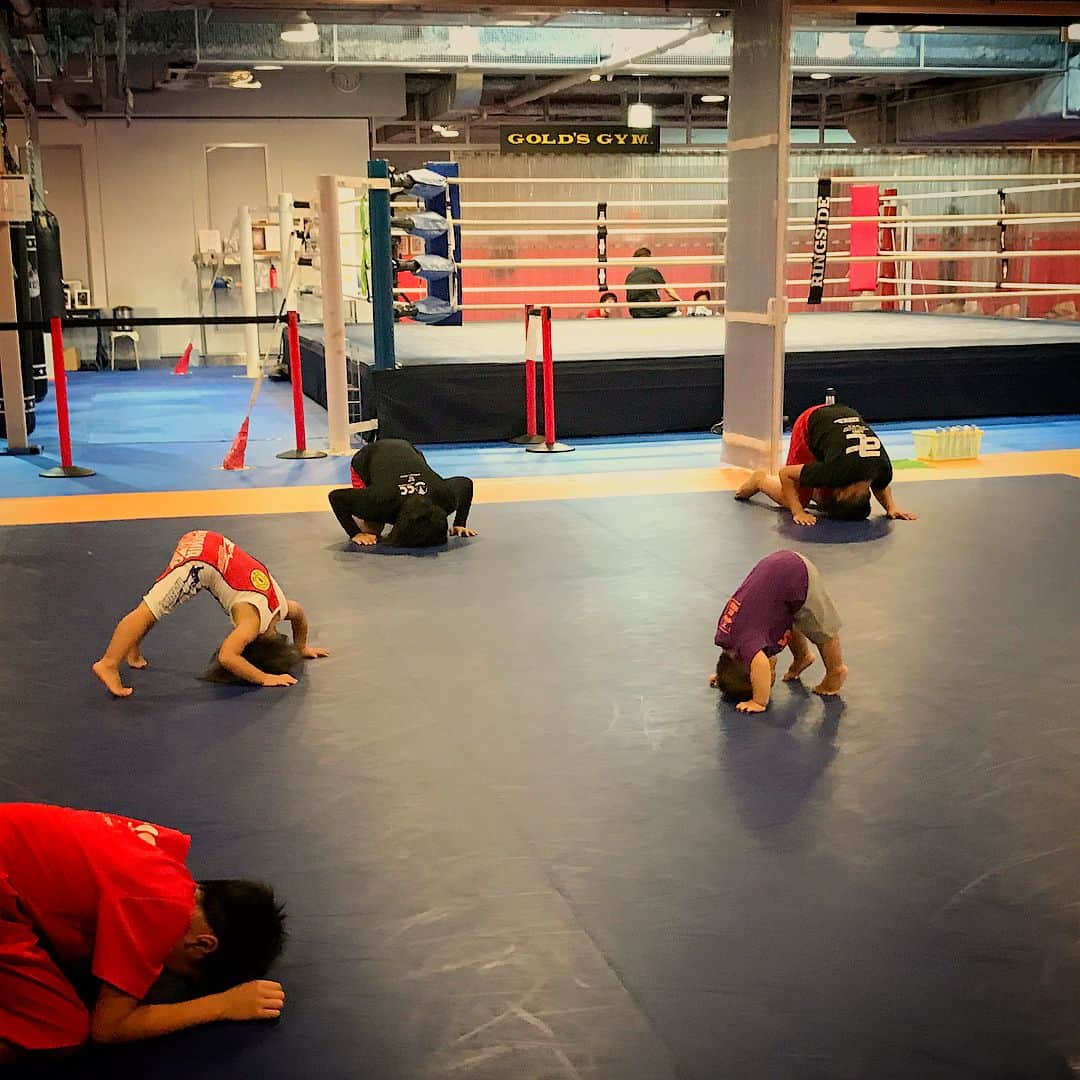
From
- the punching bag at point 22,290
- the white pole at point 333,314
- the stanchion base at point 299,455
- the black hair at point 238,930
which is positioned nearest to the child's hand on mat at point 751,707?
the black hair at point 238,930

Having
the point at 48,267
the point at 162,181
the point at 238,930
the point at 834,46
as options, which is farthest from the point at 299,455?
the point at 162,181

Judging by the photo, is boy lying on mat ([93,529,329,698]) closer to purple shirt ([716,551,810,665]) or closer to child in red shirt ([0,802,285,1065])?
purple shirt ([716,551,810,665])

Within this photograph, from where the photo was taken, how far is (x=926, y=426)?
10375 millimetres

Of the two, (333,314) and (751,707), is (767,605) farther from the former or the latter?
(333,314)

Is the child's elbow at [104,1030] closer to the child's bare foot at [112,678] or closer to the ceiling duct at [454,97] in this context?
the child's bare foot at [112,678]

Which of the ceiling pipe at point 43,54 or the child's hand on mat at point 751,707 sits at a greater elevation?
the ceiling pipe at point 43,54

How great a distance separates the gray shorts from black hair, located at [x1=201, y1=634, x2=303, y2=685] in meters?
1.67

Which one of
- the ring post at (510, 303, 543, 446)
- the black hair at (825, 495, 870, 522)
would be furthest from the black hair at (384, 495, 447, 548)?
the ring post at (510, 303, 543, 446)

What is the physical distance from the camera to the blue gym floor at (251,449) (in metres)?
8.30

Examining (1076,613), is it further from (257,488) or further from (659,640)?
(257,488)

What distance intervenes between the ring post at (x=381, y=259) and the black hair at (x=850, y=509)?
3.72 metres

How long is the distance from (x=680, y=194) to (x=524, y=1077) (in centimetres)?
1808

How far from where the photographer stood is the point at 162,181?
16703 mm

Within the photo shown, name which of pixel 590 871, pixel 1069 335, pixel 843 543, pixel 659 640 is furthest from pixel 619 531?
pixel 1069 335
